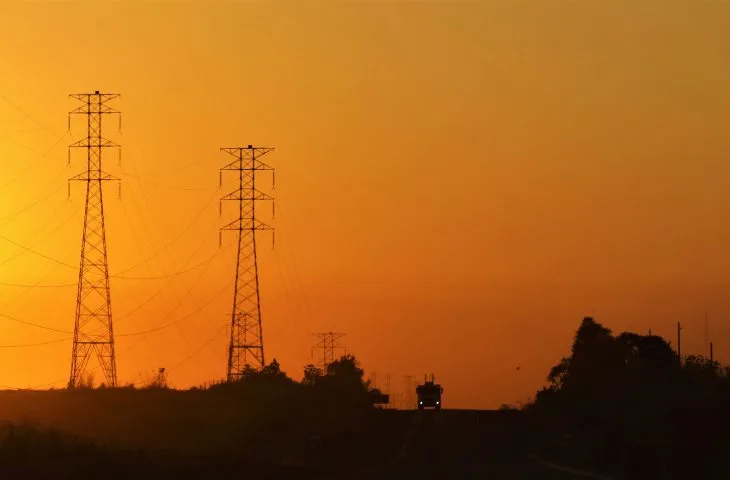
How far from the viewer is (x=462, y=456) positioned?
75250 mm

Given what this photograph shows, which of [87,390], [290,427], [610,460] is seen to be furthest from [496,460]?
[87,390]

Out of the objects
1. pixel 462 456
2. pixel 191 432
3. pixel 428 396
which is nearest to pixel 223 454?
pixel 191 432

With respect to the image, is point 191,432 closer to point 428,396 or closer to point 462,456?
point 462,456

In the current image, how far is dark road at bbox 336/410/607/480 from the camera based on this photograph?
2229 inches

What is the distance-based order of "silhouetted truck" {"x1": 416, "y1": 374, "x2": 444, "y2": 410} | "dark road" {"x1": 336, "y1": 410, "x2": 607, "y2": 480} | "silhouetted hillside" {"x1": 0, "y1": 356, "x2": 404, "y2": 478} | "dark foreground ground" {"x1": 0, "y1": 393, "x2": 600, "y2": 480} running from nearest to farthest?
"dark foreground ground" {"x1": 0, "y1": 393, "x2": 600, "y2": 480}, "silhouetted hillside" {"x1": 0, "y1": 356, "x2": 404, "y2": 478}, "dark road" {"x1": 336, "y1": 410, "x2": 607, "y2": 480}, "silhouetted truck" {"x1": 416, "y1": 374, "x2": 444, "y2": 410}

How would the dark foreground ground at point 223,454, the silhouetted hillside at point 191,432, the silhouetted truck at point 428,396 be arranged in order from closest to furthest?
the dark foreground ground at point 223,454, the silhouetted hillside at point 191,432, the silhouetted truck at point 428,396

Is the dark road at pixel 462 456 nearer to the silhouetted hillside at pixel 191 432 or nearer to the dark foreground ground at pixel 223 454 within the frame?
the dark foreground ground at pixel 223 454

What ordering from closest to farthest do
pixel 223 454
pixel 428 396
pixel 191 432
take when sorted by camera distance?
1. pixel 223 454
2. pixel 191 432
3. pixel 428 396

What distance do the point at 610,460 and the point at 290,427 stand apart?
1240 inches

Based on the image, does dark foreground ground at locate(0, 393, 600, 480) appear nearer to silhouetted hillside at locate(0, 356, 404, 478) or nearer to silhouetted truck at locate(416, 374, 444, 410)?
silhouetted hillside at locate(0, 356, 404, 478)

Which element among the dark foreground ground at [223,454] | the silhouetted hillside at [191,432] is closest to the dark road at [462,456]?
the dark foreground ground at [223,454]

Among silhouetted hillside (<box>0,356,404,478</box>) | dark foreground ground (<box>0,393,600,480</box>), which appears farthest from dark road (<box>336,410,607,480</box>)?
silhouetted hillside (<box>0,356,404,478</box>)

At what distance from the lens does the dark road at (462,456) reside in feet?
186

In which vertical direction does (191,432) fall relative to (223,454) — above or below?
above
